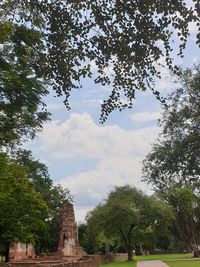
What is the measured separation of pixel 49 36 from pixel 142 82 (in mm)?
1388

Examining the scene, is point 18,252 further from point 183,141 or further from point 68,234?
point 183,141

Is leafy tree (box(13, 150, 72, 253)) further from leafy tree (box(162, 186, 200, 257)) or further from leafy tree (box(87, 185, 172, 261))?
leafy tree (box(162, 186, 200, 257))

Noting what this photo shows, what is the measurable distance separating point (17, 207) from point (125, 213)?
21.6 metres

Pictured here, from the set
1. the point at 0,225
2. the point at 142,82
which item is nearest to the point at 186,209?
the point at 0,225

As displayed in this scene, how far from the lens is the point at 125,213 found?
166 ft

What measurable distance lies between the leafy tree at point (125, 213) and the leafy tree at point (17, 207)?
18.4m

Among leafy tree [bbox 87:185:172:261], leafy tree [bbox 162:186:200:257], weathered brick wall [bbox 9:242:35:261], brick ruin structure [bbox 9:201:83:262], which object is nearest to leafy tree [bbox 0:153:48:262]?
brick ruin structure [bbox 9:201:83:262]

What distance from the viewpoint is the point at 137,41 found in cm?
606

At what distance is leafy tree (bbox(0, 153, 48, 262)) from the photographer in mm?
29469

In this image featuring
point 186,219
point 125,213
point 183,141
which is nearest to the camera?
point 183,141

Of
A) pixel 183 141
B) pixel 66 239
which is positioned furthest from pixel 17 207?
pixel 183 141

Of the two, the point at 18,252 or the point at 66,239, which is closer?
the point at 66,239

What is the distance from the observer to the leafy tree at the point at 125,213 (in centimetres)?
5078

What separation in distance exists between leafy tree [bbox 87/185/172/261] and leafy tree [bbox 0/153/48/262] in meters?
18.4
